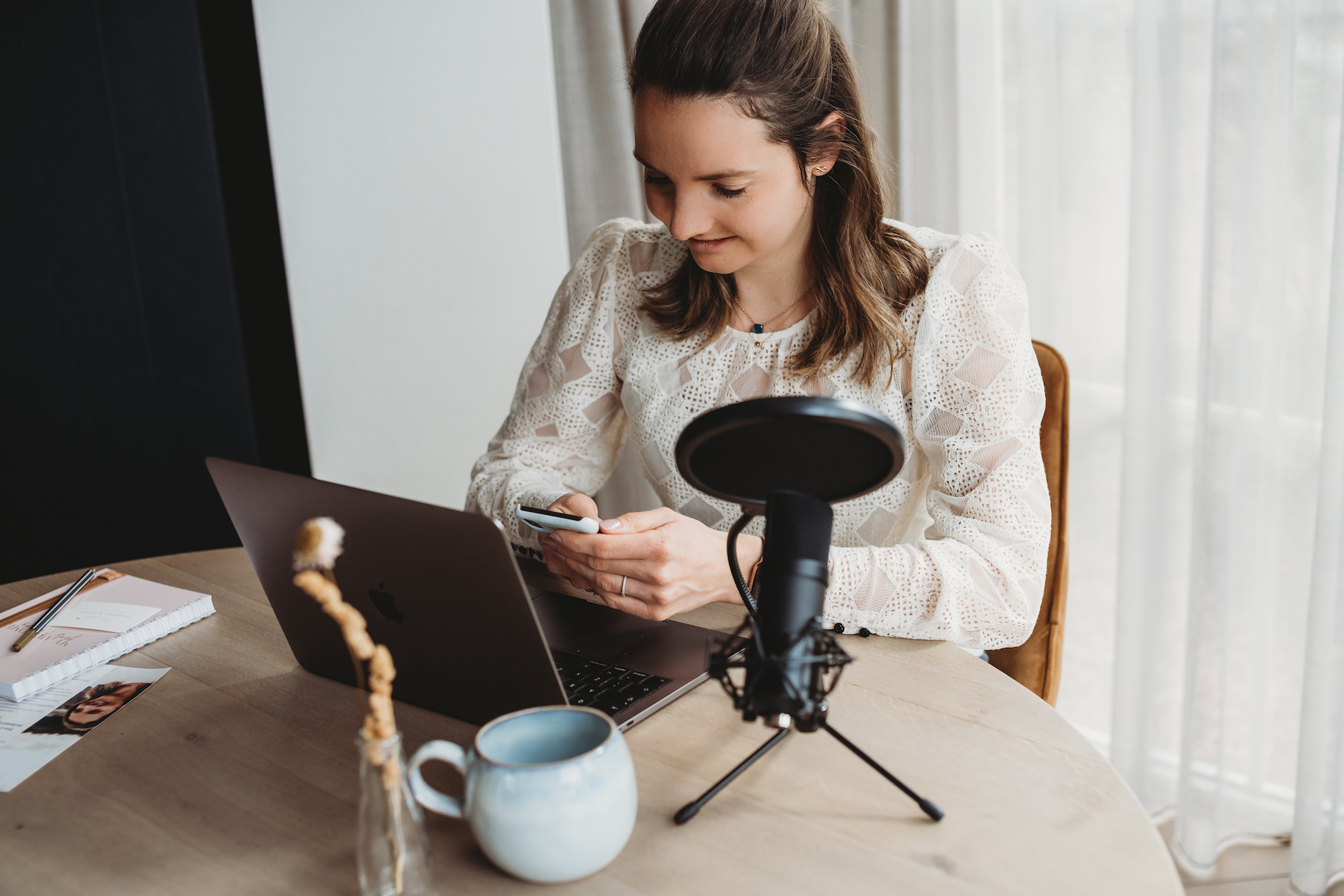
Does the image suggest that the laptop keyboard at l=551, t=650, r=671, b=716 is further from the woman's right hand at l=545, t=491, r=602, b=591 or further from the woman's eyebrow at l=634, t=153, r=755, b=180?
the woman's eyebrow at l=634, t=153, r=755, b=180

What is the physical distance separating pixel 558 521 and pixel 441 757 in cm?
34

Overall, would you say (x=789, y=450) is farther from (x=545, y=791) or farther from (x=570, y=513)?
(x=570, y=513)

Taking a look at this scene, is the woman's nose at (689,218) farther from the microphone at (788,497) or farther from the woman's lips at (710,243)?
the microphone at (788,497)

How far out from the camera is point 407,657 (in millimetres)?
779

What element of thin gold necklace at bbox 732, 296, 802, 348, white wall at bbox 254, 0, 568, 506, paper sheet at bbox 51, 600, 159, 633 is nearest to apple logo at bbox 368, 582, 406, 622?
paper sheet at bbox 51, 600, 159, 633

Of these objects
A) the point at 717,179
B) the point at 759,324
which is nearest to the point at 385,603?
the point at 717,179

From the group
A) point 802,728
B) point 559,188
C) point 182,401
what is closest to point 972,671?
point 802,728

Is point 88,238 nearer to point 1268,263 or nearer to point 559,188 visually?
point 559,188

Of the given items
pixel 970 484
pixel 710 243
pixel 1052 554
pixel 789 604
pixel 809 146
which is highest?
pixel 809 146

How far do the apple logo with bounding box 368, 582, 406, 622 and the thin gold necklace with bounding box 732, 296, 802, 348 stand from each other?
670 mm

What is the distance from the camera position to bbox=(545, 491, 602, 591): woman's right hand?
3.30 feet

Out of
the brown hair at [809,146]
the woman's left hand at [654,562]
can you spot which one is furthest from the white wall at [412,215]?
the woman's left hand at [654,562]

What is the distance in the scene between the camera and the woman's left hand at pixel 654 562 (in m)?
0.92

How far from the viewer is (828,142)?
3.79ft
